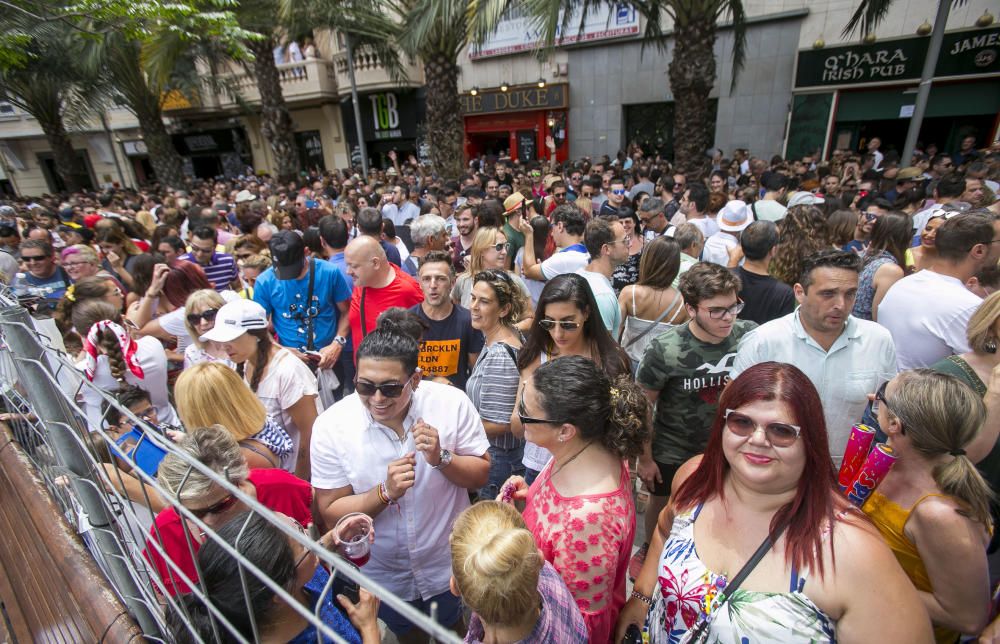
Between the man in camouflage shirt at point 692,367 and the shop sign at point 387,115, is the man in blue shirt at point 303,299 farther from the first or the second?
the shop sign at point 387,115

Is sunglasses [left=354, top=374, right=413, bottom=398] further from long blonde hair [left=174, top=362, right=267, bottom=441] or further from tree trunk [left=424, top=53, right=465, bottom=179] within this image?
tree trunk [left=424, top=53, right=465, bottom=179]

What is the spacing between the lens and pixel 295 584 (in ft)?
4.72

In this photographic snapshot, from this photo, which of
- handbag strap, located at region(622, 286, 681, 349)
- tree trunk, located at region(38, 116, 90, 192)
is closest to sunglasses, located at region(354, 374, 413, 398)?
handbag strap, located at region(622, 286, 681, 349)

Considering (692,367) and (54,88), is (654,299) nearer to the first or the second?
(692,367)

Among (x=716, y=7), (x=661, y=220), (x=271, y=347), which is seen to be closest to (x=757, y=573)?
(x=271, y=347)

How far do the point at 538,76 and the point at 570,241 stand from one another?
589 inches

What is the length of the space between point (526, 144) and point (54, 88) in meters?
15.7

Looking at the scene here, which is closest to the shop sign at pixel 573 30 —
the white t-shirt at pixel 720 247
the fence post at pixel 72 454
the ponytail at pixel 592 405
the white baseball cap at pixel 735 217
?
the white baseball cap at pixel 735 217

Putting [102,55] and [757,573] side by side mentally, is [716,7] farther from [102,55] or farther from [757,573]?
[102,55]

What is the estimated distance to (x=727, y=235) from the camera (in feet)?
16.1

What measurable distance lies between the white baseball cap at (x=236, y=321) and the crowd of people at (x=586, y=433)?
0.01m

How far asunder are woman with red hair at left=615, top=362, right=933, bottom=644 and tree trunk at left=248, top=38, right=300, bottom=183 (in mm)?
15229

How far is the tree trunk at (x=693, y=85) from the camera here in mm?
8461

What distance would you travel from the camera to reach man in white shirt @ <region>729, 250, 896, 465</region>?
7.60 ft
